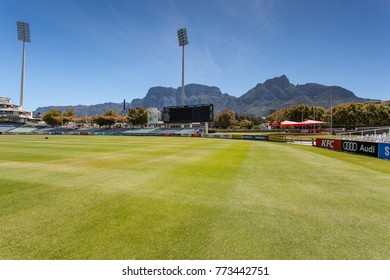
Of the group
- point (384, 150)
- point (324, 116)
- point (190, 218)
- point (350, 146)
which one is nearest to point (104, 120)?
point (324, 116)

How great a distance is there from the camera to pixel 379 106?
70688 mm

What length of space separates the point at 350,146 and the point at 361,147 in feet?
6.19

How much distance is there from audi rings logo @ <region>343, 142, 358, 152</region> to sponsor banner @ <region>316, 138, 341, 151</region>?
139 cm

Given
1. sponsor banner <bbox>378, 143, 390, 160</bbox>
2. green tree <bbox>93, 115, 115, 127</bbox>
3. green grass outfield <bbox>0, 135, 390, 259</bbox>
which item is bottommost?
green grass outfield <bbox>0, 135, 390, 259</bbox>

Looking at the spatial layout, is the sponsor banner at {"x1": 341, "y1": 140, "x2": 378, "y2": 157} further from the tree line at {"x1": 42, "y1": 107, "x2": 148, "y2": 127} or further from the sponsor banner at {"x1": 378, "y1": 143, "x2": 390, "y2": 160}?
the tree line at {"x1": 42, "y1": 107, "x2": 148, "y2": 127}

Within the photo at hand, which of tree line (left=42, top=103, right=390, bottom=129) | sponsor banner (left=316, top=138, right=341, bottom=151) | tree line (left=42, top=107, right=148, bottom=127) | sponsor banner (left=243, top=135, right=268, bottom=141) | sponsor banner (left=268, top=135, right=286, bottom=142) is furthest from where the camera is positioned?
tree line (left=42, top=107, right=148, bottom=127)

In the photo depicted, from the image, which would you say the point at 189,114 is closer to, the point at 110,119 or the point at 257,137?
the point at 257,137

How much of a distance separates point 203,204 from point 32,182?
7.08 meters

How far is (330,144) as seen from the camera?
29047mm

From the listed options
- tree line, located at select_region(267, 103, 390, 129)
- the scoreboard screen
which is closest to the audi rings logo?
the scoreboard screen

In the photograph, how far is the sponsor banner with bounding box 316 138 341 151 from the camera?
1068 inches

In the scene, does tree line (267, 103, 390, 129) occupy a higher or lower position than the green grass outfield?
higher

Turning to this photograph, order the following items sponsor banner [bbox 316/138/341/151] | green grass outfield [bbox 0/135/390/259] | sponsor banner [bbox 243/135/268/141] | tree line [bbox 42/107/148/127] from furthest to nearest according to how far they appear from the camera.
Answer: tree line [bbox 42/107/148/127] → sponsor banner [bbox 243/135/268/141] → sponsor banner [bbox 316/138/341/151] → green grass outfield [bbox 0/135/390/259]
